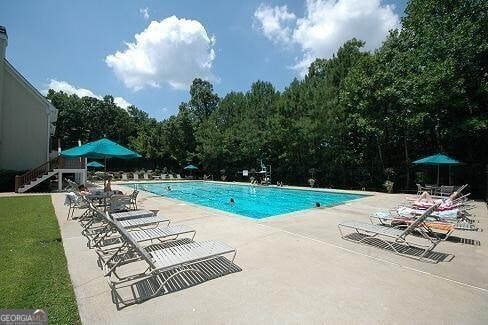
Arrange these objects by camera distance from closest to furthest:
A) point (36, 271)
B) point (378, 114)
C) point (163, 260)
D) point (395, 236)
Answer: point (163, 260), point (36, 271), point (395, 236), point (378, 114)

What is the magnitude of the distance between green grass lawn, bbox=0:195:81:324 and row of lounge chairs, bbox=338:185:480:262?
5.64m

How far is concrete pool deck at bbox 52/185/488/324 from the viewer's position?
3.37 m

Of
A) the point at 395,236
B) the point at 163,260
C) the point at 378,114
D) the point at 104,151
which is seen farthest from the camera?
the point at 378,114

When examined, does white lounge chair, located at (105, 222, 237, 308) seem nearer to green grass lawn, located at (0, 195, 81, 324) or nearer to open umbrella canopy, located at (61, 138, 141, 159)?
green grass lawn, located at (0, 195, 81, 324)

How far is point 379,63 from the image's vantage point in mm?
21078

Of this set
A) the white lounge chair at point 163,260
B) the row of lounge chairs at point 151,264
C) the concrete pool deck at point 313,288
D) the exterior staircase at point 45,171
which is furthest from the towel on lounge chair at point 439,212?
the exterior staircase at point 45,171

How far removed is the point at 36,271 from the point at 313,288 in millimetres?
4291

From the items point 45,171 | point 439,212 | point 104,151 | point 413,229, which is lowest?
point 413,229

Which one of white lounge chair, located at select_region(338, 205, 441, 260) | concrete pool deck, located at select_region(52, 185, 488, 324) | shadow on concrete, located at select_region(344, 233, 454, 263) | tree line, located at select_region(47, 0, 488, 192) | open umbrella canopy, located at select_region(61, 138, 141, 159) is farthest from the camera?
tree line, located at select_region(47, 0, 488, 192)

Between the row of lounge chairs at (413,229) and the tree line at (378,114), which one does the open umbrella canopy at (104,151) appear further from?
the tree line at (378,114)

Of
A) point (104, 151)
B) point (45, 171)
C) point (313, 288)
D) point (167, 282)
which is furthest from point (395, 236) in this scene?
point (45, 171)

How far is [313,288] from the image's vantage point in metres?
→ 4.08

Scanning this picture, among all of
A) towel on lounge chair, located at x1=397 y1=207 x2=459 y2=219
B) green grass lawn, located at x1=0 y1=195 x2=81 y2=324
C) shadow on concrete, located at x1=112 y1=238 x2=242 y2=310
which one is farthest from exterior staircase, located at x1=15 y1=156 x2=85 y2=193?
towel on lounge chair, located at x1=397 y1=207 x2=459 y2=219

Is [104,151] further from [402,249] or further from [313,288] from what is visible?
[402,249]
